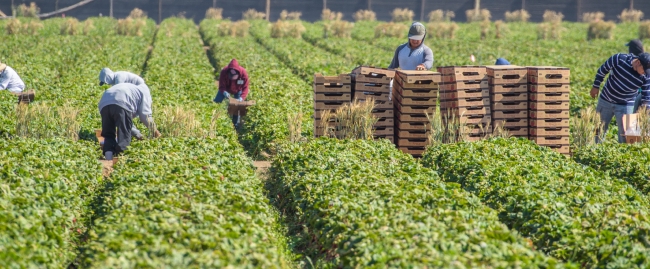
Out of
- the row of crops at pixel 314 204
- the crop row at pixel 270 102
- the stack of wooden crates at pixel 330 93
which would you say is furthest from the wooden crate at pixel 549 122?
the crop row at pixel 270 102

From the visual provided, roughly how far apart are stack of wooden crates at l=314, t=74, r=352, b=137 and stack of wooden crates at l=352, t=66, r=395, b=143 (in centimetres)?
17

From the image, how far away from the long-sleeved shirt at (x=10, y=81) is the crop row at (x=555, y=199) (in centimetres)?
829

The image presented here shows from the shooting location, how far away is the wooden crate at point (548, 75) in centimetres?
1126

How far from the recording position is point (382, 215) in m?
6.82

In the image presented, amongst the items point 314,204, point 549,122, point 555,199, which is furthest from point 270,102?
point 555,199

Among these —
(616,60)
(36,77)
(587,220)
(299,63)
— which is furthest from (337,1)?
(587,220)

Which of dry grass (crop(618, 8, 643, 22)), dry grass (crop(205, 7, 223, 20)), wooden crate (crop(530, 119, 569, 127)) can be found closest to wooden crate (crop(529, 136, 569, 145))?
wooden crate (crop(530, 119, 569, 127))

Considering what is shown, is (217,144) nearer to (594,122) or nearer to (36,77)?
(594,122)

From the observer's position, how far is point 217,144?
10.1m

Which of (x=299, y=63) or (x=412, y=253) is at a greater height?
(x=299, y=63)

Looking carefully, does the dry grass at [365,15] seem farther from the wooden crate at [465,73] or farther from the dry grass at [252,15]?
the wooden crate at [465,73]

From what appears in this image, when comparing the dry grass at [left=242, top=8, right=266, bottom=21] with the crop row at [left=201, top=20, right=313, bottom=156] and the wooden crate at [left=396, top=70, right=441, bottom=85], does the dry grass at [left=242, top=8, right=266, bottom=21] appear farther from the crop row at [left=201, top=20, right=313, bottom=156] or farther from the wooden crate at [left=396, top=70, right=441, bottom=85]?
the wooden crate at [left=396, top=70, right=441, bottom=85]

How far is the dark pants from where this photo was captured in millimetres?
10984

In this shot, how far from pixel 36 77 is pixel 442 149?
36.4 ft
